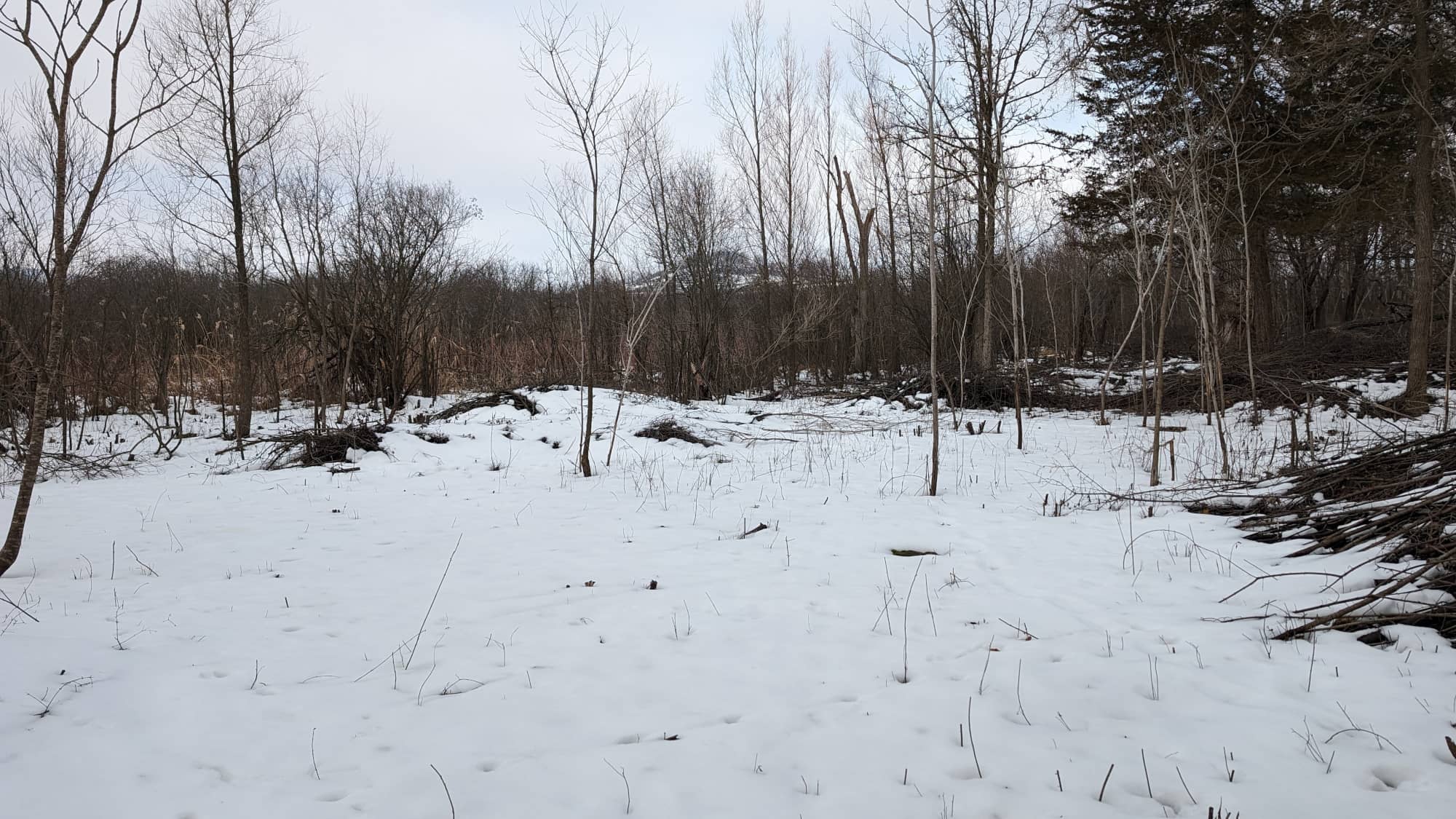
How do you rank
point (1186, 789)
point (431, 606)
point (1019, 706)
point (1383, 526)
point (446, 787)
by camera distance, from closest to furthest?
point (1186, 789) → point (446, 787) → point (1019, 706) → point (1383, 526) → point (431, 606)

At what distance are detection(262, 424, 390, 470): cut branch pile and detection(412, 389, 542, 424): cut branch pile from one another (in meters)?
2.29

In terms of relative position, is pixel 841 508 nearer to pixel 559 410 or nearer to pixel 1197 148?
pixel 1197 148

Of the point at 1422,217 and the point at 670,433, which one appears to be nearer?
the point at 1422,217

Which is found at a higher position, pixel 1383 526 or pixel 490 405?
pixel 490 405

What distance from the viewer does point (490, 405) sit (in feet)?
37.5

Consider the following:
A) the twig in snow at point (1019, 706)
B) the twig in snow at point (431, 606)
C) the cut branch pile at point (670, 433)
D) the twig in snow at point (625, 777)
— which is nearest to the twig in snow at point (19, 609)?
the twig in snow at point (431, 606)

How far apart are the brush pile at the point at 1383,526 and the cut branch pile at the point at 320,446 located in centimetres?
888

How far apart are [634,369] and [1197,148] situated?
1254 centimetres

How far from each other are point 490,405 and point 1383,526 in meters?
11.0

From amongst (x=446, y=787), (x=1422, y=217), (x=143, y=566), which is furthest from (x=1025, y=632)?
(x=1422, y=217)

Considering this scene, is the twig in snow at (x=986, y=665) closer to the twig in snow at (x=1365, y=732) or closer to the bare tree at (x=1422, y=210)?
the twig in snow at (x=1365, y=732)

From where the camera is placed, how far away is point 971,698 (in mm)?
2176

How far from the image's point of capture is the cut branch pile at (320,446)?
8172 millimetres

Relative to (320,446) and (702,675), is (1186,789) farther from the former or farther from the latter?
(320,446)
